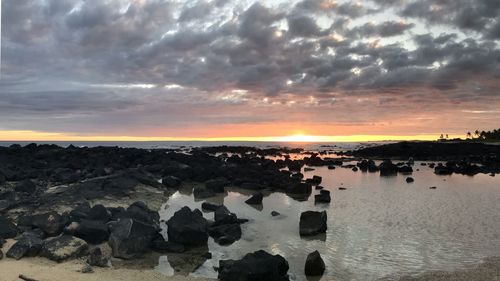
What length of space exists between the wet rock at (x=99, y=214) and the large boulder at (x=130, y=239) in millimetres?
2139

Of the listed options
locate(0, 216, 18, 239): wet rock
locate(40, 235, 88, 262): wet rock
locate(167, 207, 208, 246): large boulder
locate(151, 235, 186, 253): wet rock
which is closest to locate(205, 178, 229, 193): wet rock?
locate(167, 207, 208, 246): large boulder

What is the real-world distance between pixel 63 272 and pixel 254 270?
18.7ft

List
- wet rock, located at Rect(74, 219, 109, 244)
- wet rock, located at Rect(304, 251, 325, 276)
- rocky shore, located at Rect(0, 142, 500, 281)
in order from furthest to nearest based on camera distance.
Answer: wet rock, located at Rect(74, 219, 109, 244), rocky shore, located at Rect(0, 142, 500, 281), wet rock, located at Rect(304, 251, 325, 276)

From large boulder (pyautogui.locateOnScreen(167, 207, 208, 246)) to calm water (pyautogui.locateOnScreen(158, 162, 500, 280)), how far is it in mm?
627

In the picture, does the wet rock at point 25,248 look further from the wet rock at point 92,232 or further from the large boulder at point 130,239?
the large boulder at point 130,239

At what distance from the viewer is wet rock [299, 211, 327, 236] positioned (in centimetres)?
1793

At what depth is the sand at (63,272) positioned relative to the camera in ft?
39.2

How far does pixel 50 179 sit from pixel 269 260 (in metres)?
25.3

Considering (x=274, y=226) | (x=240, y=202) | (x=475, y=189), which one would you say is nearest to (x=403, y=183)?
(x=475, y=189)

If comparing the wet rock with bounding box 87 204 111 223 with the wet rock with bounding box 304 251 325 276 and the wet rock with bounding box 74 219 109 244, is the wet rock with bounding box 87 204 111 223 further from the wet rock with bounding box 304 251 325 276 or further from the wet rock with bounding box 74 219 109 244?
the wet rock with bounding box 304 251 325 276

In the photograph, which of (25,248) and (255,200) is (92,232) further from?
(255,200)

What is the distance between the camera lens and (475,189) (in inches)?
1314

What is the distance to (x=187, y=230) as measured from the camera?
16016mm

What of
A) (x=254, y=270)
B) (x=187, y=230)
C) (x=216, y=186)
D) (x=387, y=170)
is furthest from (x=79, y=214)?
(x=387, y=170)
